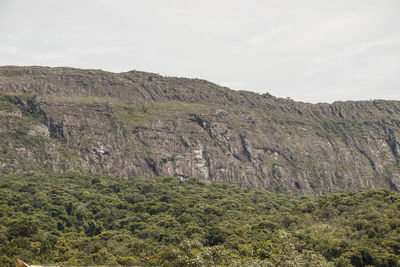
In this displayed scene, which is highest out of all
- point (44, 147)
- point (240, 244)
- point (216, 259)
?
point (44, 147)

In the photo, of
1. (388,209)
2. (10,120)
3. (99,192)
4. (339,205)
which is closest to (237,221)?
(339,205)

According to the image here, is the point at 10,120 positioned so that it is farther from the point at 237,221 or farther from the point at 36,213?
the point at 237,221

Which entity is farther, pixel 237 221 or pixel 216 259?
pixel 237 221

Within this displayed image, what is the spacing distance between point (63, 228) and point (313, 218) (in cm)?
6575

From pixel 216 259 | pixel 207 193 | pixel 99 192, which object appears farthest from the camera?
pixel 207 193

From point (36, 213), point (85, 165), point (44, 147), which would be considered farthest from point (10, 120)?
point (36, 213)

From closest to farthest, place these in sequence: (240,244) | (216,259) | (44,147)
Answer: (216,259), (240,244), (44,147)

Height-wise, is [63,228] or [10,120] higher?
[10,120]

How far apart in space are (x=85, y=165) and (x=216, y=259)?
145 m

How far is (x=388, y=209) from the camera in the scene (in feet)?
404

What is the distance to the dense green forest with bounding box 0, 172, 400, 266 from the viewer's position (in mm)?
89625

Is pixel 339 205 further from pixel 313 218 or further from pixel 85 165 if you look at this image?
pixel 85 165

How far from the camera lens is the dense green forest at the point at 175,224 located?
89625 mm

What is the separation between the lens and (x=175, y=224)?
127562mm
